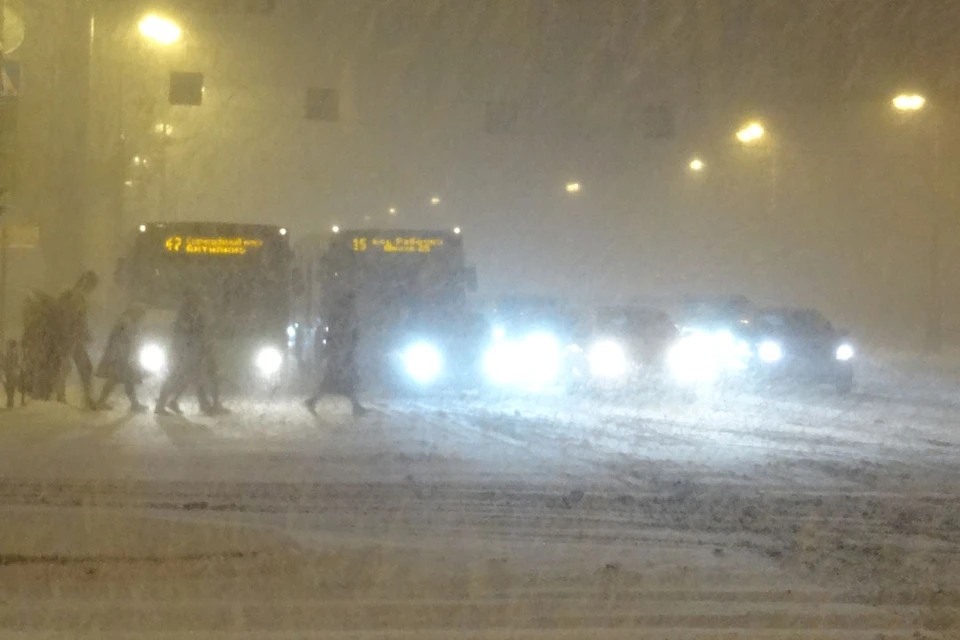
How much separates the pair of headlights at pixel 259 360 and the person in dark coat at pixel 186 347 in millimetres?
2381

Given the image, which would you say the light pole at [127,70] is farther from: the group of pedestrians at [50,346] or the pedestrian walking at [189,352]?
the pedestrian walking at [189,352]

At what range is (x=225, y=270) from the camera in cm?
2022

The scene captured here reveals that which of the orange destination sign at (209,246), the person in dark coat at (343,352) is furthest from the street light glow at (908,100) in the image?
the person in dark coat at (343,352)

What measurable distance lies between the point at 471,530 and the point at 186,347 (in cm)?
859

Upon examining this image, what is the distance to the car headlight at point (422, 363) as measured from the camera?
846 inches

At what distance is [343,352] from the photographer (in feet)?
55.9

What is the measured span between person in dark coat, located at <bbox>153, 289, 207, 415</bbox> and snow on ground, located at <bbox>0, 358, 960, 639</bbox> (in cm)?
102

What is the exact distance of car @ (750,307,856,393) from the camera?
22375mm

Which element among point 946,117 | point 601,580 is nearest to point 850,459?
point 601,580

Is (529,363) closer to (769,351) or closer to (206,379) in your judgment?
(769,351)

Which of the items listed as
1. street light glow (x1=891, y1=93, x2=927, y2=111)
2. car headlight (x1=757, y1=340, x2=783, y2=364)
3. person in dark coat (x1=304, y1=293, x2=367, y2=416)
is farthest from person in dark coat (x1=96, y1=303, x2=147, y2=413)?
street light glow (x1=891, y1=93, x2=927, y2=111)

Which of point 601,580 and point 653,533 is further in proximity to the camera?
point 653,533

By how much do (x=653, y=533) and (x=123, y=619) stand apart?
4.06m

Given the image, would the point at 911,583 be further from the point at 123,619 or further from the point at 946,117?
the point at 946,117
